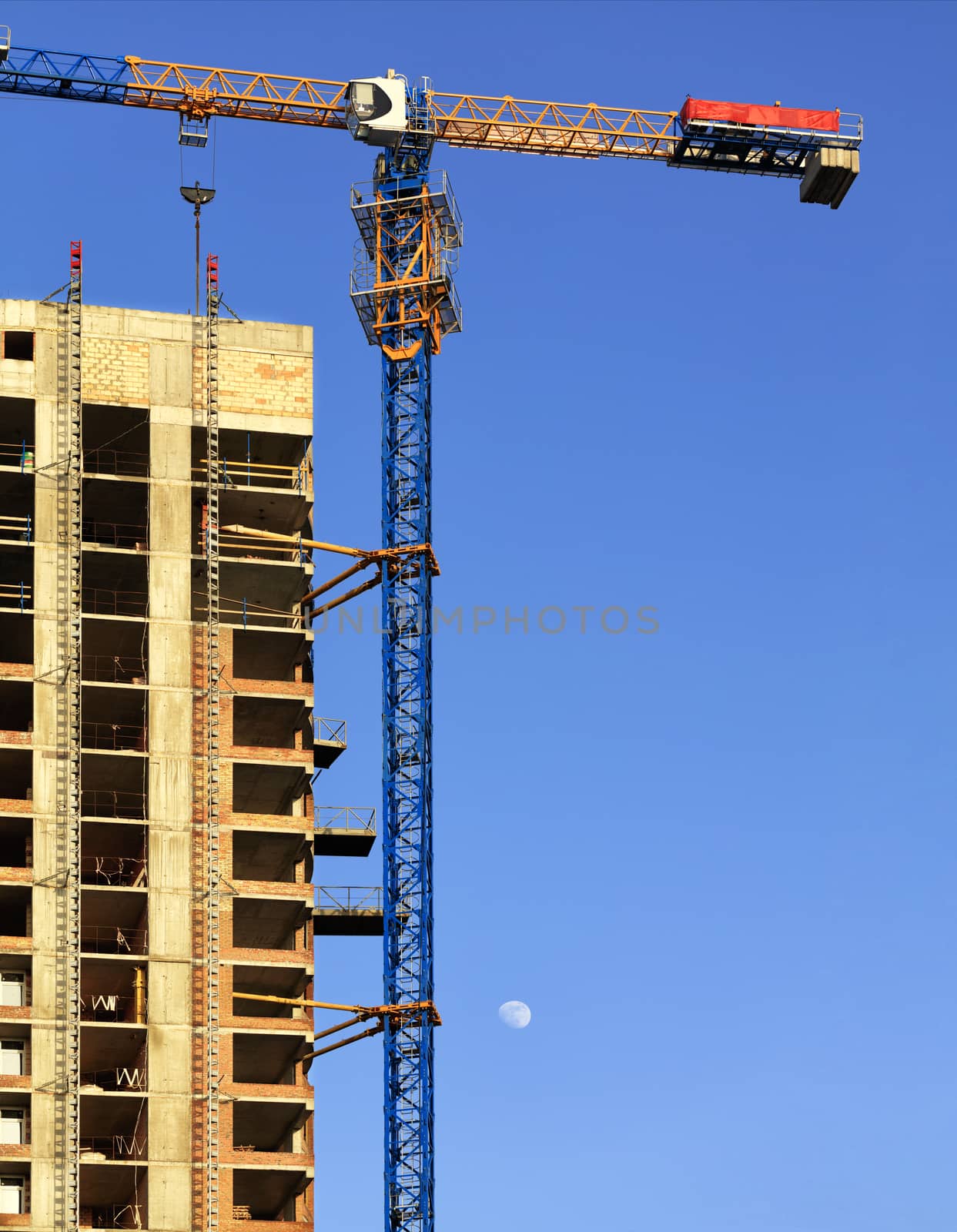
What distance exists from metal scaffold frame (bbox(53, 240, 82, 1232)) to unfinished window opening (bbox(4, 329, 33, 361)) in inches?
59.8

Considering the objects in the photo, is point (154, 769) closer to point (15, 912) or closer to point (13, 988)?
point (15, 912)

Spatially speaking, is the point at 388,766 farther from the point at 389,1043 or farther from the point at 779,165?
the point at 779,165

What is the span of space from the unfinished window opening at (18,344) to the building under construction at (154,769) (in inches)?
3.9

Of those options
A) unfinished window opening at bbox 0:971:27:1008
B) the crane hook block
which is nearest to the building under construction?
unfinished window opening at bbox 0:971:27:1008

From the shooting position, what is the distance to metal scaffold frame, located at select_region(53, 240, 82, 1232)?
121688mm

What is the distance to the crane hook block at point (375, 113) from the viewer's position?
14875cm

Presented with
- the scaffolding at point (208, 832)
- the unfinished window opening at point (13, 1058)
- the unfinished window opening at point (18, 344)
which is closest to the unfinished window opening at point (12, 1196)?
the unfinished window opening at point (13, 1058)

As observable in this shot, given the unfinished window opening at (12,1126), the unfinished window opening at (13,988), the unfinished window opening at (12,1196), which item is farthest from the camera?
the unfinished window opening at (13,988)

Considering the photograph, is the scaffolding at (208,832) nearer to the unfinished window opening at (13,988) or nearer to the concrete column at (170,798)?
the concrete column at (170,798)

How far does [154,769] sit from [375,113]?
38947 mm

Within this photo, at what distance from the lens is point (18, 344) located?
134500 mm

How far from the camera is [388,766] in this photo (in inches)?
5492

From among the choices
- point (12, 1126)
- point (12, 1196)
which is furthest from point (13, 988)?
point (12, 1196)

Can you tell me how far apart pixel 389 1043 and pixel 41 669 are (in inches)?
944
